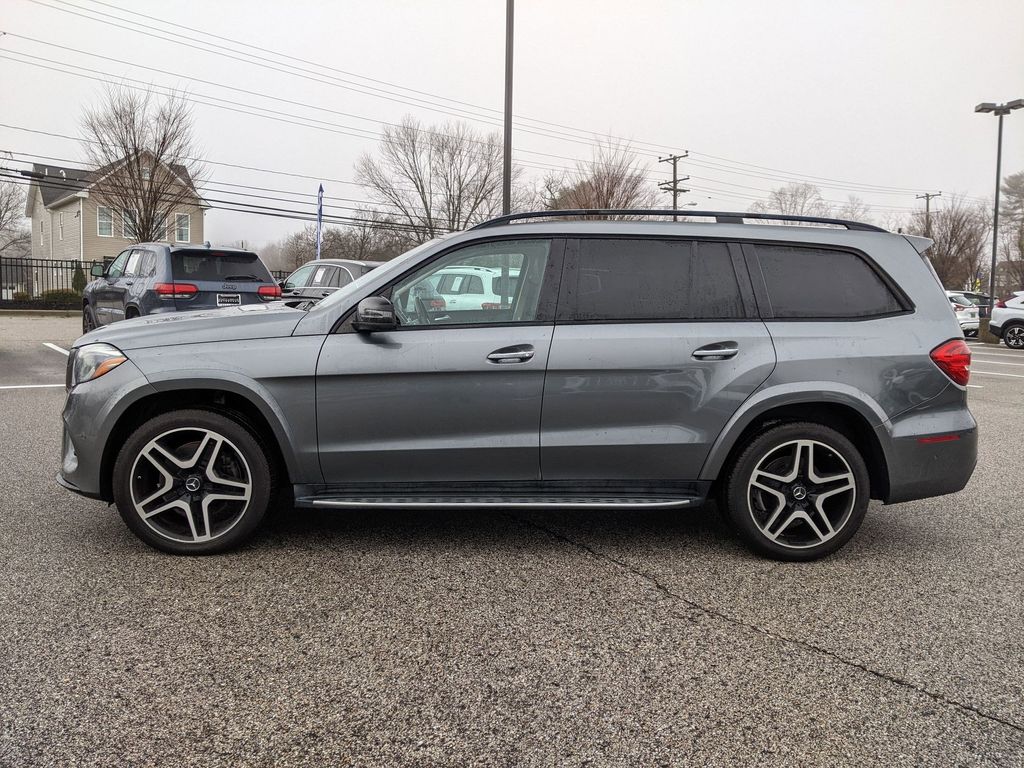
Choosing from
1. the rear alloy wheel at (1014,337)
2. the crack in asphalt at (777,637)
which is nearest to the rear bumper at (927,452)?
the crack in asphalt at (777,637)

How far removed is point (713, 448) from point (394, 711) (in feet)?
6.97

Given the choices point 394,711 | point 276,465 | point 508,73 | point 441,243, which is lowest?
point 394,711

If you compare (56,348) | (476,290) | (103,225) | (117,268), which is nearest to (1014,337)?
(117,268)

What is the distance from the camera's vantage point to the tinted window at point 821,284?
4203 millimetres

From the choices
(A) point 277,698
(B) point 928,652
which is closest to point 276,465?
(A) point 277,698

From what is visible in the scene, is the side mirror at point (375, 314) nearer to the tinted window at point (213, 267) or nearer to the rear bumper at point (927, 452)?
the rear bumper at point (927, 452)

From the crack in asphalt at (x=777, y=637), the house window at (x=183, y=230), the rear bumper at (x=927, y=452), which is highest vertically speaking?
the house window at (x=183, y=230)

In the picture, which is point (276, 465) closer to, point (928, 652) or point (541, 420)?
point (541, 420)

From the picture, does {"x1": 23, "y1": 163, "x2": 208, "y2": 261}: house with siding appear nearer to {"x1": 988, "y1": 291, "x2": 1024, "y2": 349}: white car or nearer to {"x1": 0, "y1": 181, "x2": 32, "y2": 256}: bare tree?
{"x1": 0, "y1": 181, "x2": 32, "y2": 256}: bare tree

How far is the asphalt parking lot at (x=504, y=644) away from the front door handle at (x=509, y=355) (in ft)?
3.33

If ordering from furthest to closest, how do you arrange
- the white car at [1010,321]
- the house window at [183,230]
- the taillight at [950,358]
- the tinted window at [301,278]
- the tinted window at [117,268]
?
the house window at [183,230], the white car at [1010,321], the tinted window at [301,278], the tinted window at [117,268], the taillight at [950,358]

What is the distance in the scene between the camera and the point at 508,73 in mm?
16984

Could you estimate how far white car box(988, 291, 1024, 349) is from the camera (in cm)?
2158

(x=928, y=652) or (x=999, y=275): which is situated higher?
(x=999, y=275)
